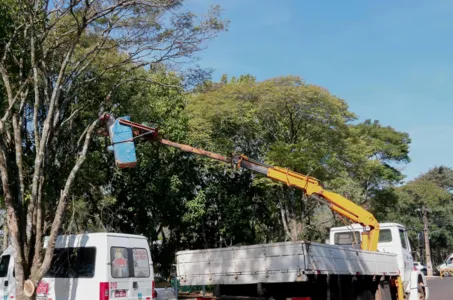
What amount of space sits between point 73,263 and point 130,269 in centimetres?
116

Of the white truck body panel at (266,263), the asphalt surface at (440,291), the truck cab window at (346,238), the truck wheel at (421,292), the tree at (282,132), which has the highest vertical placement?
the tree at (282,132)

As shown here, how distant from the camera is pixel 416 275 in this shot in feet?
45.4

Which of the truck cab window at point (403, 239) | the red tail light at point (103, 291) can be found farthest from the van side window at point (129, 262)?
the truck cab window at point (403, 239)

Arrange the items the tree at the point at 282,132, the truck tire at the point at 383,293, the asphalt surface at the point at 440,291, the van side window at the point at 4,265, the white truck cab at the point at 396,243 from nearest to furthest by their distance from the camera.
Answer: the van side window at the point at 4,265, the truck tire at the point at 383,293, the white truck cab at the point at 396,243, the asphalt surface at the point at 440,291, the tree at the point at 282,132

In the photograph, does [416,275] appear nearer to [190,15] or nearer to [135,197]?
[190,15]

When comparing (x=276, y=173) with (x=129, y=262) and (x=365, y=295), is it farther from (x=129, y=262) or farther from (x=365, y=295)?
(x=129, y=262)

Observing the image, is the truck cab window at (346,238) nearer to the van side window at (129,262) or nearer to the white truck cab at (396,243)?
the white truck cab at (396,243)

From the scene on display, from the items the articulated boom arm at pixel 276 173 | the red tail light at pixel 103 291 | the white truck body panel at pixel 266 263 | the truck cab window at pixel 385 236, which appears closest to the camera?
the white truck body panel at pixel 266 263

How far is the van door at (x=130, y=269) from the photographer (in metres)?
9.52

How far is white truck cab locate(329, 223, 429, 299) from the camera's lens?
1355 centimetres

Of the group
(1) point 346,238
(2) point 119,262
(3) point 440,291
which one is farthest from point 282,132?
(2) point 119,262

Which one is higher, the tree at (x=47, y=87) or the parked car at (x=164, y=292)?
the tree at (x=47, y=87)

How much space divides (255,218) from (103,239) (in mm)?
16843

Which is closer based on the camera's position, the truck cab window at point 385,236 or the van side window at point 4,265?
the van side window at point 4,265
